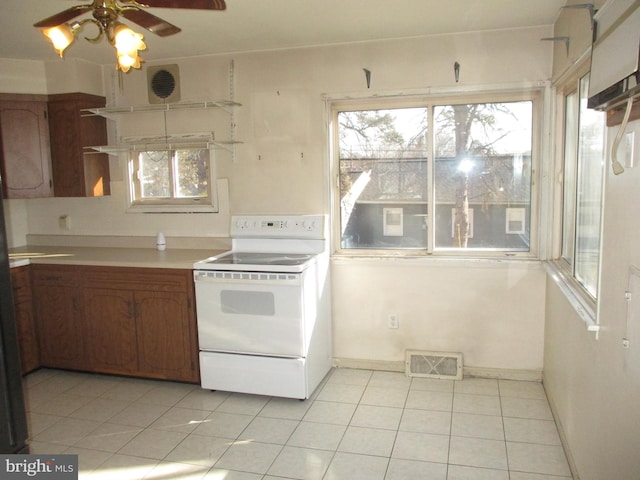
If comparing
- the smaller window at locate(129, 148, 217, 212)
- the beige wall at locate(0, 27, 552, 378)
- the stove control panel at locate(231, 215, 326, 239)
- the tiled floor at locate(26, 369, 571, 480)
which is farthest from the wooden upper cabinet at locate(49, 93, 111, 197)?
the tiled floor at locate(26, 369, 571, 480)

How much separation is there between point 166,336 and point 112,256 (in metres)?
0.74

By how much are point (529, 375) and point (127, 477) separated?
2.52 m

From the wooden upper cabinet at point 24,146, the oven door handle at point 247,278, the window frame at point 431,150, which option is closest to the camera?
the oven door handle at point 247,278

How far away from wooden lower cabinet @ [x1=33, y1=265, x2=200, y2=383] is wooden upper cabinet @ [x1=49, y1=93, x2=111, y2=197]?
2.22ft

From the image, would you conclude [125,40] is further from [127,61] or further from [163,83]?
[163,83]

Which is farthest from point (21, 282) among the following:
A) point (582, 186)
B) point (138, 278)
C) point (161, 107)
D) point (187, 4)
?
point (582, 186)

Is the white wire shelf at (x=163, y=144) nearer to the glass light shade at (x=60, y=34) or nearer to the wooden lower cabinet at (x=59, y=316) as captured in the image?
the wooden lower cabinet at (x=59, y=316)

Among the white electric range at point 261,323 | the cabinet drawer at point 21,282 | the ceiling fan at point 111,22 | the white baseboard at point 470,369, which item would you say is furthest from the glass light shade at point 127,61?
the white baseboard at point 470,369

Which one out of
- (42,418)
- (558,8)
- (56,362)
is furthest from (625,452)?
(56,362)

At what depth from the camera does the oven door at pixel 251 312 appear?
10.2 ft

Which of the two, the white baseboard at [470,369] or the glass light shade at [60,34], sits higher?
the glass light shade at [60,34]

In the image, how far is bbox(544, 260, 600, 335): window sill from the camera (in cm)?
202
